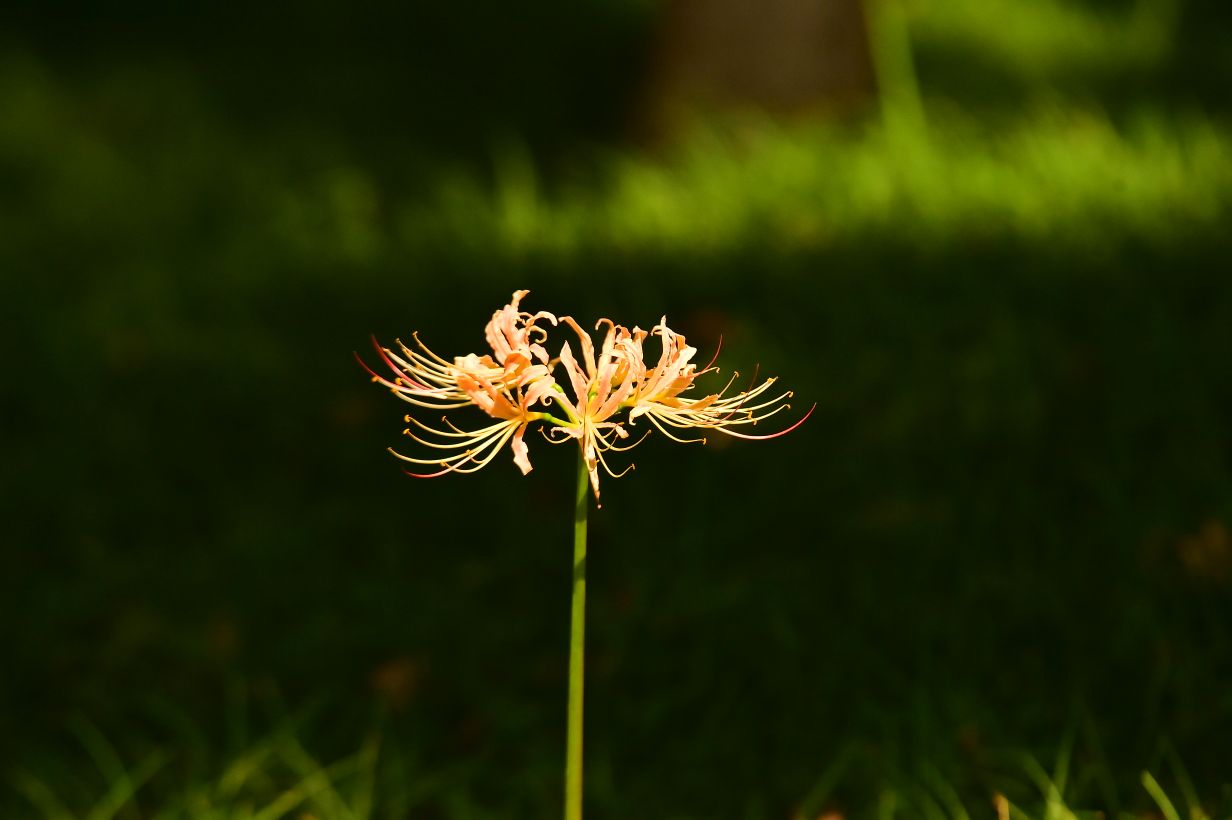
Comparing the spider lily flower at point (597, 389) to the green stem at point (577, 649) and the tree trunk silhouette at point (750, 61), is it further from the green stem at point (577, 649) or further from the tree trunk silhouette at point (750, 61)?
the tree trunk silhouette at point (750, 61)

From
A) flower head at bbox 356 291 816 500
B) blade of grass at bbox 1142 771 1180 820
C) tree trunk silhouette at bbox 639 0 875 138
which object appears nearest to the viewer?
flower head at bbox 356 291 816 500

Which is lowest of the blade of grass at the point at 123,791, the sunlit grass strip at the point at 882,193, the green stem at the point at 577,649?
the blade of grass at the point at 123,791

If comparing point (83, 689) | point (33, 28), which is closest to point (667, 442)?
point (83, 689)

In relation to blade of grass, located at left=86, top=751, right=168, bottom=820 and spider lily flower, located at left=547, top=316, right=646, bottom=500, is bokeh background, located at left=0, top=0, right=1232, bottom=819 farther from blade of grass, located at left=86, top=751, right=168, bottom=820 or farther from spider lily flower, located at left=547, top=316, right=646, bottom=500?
spider lily flower, located at left=547, top=316, right=646, bottom=500

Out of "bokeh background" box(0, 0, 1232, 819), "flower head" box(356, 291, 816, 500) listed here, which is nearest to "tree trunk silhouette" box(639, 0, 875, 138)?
"bokeh background" box(0, 0, 1232, 819)

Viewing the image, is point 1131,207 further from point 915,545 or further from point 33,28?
point 33,28

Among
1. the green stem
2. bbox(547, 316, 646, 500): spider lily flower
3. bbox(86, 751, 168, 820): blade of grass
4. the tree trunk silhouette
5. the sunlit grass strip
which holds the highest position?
the tree trunk silhouette

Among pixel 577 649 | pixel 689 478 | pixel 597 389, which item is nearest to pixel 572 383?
pixel 597 389

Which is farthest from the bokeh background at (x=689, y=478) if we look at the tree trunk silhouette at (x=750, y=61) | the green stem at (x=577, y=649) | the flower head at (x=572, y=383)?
the flower head at (x=572, y=383)
